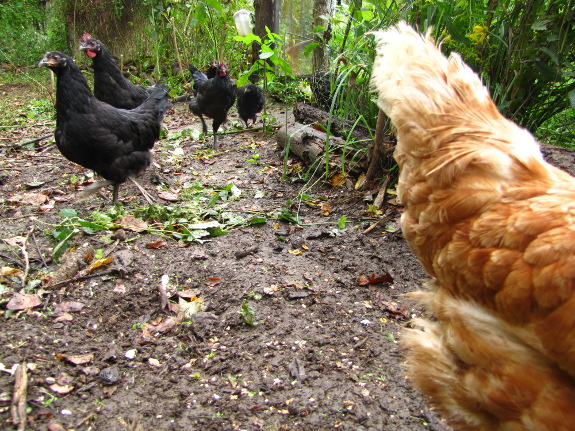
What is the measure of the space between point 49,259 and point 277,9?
6.95 meters

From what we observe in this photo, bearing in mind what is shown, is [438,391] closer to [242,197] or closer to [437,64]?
[437,64]

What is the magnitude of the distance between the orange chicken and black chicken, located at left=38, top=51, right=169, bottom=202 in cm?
331

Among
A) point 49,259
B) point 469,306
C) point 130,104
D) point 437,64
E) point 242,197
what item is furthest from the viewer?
point 130,104

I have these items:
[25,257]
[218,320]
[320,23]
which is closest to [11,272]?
[25,257]

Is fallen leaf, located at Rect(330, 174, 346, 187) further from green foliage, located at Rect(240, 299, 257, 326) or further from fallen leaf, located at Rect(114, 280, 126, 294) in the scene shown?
fallen leaf, located at Rect(114, 280, 126, 294)

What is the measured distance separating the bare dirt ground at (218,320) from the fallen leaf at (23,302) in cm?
2

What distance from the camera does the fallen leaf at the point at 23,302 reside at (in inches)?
98.3

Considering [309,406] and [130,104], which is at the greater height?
[130,104]

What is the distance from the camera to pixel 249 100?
7152mm

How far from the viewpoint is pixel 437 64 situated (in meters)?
2.05

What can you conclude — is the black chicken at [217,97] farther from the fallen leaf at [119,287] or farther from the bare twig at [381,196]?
the fallen leaf at [119,287]

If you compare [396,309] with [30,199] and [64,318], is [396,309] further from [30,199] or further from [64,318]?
[30,199]

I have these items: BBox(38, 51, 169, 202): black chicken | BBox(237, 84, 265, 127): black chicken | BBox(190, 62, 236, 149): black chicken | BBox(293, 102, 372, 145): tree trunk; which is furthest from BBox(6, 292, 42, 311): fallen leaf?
BBox(237, 84, 265, 127): black chicken

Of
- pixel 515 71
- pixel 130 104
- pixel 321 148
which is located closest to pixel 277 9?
pixel 130 104
